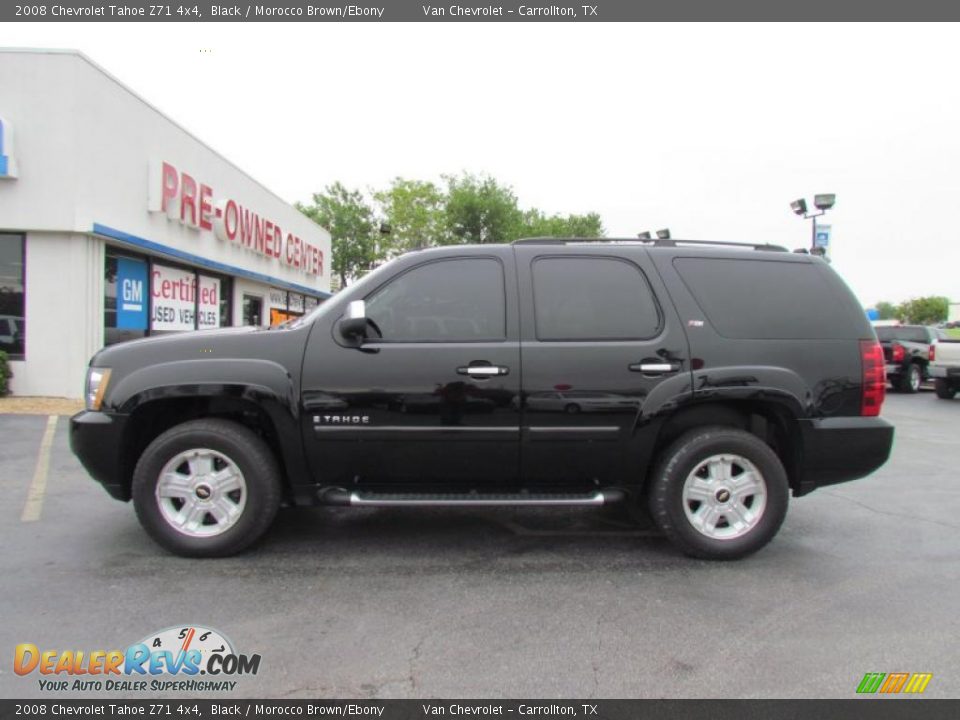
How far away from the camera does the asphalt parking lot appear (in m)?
2.71

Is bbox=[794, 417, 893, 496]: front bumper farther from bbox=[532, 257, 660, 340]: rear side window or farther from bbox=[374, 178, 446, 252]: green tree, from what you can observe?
bbox=[374, 178, 446, 252]: green tree

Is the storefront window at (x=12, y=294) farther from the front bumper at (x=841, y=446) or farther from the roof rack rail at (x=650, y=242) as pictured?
the front bumper at (x=841, y=446)

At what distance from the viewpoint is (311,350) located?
385 cm

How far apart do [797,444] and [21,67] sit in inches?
496

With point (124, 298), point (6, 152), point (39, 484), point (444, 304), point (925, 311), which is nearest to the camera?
point (444, 304)

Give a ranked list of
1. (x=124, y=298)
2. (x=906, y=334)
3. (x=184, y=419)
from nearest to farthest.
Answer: (x=184, y=419), (x=124, y=298), (x=906, y=334)

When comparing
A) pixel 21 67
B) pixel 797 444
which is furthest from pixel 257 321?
pixel 797 444

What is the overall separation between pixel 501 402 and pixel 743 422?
1.61m

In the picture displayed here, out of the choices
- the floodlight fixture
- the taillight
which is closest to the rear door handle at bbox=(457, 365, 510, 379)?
the taillight

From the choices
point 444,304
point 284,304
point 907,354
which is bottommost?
point 907,354

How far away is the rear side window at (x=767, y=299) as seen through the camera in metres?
4.02

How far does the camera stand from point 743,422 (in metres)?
4.16

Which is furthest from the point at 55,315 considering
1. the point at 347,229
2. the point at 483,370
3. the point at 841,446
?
the point at 347,229

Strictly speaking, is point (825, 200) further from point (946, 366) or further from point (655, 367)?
point (655, 367)
